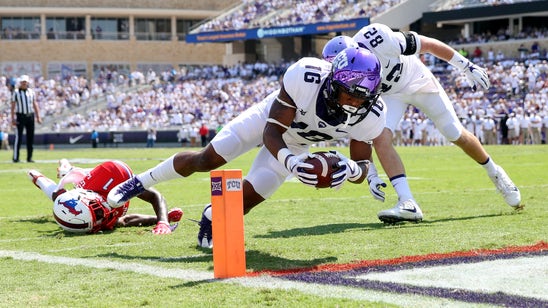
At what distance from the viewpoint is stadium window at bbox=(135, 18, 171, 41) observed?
202ft

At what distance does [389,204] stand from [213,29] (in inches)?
1707

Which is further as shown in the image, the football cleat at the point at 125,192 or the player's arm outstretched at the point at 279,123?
the football cleat at the point at 125,192

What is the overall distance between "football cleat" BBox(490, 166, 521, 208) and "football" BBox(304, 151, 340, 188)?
131 inches

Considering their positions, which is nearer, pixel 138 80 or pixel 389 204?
pixel 389 204

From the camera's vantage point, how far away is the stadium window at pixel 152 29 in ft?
202

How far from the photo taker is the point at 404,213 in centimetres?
758

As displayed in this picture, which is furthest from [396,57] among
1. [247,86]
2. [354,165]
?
[247,86]

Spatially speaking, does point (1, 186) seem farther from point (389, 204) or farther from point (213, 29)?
point (213, 29)

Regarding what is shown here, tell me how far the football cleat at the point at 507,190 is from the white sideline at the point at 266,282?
124 inches

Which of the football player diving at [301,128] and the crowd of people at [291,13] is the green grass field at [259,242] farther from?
the crowd of people at [291,13]

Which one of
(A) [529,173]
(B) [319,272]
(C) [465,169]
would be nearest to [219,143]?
(B) [319,272]

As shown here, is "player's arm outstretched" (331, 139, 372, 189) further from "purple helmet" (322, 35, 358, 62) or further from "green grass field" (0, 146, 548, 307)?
"purple helmet" (322, 35, 358, 62)

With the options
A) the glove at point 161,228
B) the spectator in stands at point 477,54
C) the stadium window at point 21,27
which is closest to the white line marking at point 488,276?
the glove at point 161,228

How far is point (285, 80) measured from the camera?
5.79m
